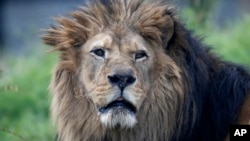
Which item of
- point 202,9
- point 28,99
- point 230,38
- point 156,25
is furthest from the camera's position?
point 202,9

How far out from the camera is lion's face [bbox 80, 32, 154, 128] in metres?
5.68

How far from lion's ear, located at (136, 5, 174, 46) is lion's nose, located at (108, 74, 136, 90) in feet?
1.19

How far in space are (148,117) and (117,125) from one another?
0.21 meters

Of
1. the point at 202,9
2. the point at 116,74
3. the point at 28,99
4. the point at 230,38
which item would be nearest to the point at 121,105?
the point at 116,74

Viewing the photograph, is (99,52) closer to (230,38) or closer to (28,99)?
(28,99)

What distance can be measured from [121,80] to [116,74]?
5cm

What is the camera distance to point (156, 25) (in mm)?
5988

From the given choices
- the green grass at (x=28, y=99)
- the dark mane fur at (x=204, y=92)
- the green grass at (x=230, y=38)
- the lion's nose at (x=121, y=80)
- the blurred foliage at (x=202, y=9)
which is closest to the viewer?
the lion's nose at (x=121, y=80)

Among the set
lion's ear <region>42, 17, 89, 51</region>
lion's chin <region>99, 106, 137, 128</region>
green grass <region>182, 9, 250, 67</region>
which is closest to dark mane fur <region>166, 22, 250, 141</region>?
lion's chin <region>99, 106, 137, 128</region>

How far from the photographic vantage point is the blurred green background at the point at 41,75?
8.77m

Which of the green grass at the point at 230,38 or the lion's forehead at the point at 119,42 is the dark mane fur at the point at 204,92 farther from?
the green grass at the point at 230,38

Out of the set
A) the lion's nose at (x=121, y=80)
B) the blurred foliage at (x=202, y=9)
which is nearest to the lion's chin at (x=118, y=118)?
the lion's nose at (x=121, y=80)

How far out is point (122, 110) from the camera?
18.7ft

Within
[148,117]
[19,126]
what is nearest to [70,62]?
[148,117]
